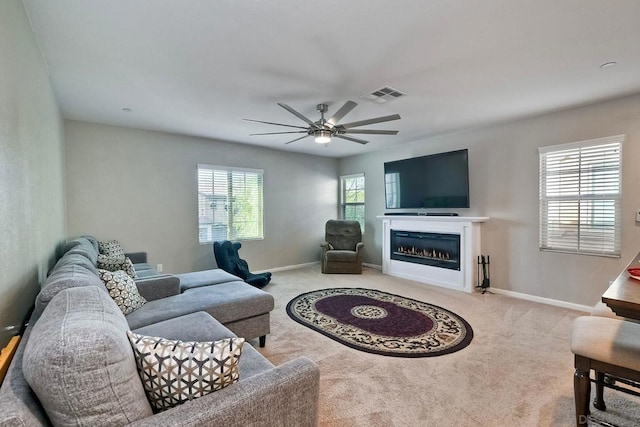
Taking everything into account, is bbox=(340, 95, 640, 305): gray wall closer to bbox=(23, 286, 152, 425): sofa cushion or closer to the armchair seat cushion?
the armchair seat cushion

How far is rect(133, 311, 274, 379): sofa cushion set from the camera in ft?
5.29

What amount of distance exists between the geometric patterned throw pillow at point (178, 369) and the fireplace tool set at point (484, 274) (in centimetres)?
445

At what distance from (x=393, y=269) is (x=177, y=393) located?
502cm

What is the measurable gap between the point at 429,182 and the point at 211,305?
4.07 meters

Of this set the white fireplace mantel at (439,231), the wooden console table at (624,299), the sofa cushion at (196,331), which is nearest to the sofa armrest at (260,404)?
the sofa cushion at (196,331)

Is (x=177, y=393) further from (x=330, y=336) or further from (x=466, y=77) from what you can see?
(x=466, y=77)

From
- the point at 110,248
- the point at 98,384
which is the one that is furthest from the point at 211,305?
the point at 110,248

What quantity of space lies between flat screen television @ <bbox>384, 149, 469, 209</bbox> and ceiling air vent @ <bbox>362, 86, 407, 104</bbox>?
199 cm

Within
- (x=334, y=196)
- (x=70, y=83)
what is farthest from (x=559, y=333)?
(x=70, y=83)

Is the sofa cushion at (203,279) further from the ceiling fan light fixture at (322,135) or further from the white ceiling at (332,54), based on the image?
the white ceiling at (332,54)

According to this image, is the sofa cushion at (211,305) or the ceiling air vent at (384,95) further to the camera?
the ceiling air vent at (384,95)

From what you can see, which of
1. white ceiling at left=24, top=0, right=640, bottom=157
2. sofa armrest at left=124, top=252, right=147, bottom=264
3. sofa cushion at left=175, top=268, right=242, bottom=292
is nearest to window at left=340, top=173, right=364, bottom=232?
white ceiling at left=24, top=0, right=640, bottom=157

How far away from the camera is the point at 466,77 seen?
2.82m

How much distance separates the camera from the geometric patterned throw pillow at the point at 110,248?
12.9 feet
